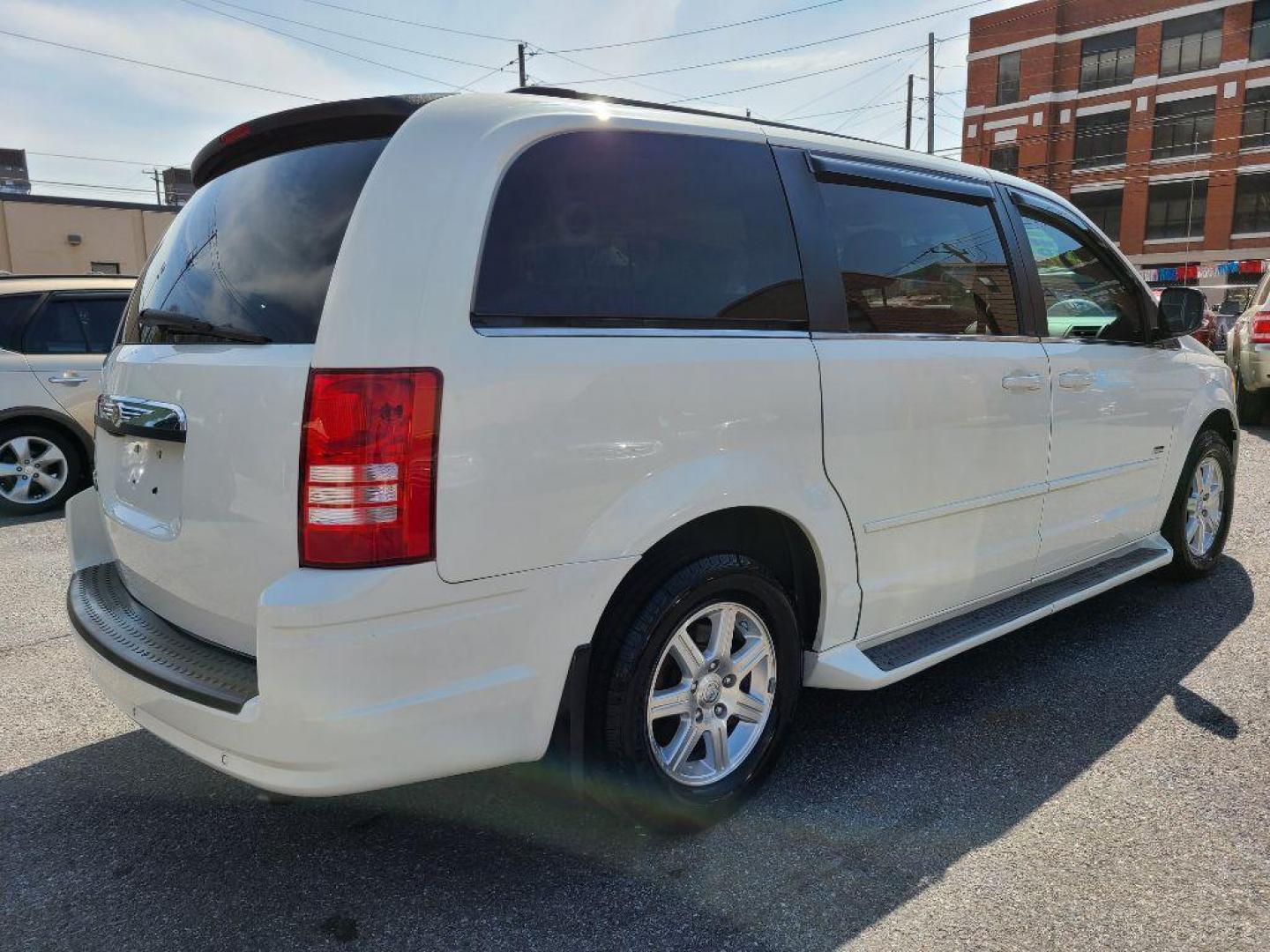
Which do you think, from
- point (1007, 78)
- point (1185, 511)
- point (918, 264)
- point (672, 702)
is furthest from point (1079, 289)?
point (1007, 78)

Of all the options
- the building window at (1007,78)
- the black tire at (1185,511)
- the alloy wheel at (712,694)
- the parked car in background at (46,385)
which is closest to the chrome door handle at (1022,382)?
the alloy wheel at (712,694)

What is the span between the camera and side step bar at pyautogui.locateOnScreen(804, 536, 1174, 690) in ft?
9.12

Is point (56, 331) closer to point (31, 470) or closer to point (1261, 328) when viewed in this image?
point (31, 470)

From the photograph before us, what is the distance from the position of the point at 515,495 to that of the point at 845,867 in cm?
134

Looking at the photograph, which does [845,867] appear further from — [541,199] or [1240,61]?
[1240,61]

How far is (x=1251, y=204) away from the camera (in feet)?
131

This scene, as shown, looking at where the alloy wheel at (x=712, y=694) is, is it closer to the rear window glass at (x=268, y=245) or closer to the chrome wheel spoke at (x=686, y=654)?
the chrome wheel spoke at (x=686, y=654)

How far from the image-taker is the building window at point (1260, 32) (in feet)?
126

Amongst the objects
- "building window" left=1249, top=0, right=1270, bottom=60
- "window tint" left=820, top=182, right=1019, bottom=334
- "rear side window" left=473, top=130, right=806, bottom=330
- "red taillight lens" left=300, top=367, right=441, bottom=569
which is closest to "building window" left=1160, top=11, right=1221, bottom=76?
"building window" left=1249, top=0, right=1270, bottom=60

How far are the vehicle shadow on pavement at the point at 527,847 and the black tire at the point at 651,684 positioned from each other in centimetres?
11

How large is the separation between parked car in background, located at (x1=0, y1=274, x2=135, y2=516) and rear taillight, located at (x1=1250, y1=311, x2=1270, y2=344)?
11.0 metres

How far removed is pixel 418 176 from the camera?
2006 mm

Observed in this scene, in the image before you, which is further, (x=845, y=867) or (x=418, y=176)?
(x=845, y=867)

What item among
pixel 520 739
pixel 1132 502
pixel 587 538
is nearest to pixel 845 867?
pixel 520 739
